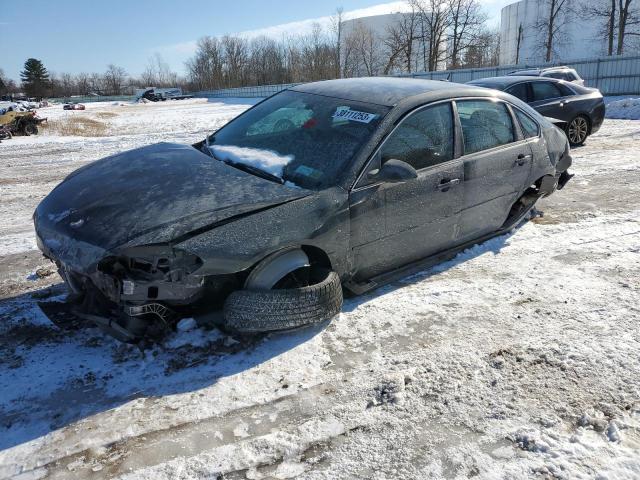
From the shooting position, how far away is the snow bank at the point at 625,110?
51.4 ft

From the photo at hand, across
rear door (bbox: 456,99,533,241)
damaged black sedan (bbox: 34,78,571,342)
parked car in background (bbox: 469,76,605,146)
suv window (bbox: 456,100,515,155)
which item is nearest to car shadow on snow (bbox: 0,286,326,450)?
damaged black sedan (bbox: 34,78,571,342)

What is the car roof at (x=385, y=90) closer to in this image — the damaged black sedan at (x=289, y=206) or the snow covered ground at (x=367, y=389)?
the damaged black sedan at (x=289, y=206)

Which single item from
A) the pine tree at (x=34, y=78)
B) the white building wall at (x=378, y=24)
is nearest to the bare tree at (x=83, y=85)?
the pine tree at (x=34, y=78)

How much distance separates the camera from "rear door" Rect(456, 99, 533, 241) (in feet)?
13.8

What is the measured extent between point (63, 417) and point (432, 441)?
198 centimetres

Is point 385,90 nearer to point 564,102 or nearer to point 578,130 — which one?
point 564,102

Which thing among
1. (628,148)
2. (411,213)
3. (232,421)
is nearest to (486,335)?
(411,213)

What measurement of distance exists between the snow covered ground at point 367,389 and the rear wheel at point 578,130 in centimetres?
672

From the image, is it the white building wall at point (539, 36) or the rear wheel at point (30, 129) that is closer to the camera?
the rear wheel at point (30, 129)

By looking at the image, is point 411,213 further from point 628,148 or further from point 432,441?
point 628,148

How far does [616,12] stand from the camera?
137 feet

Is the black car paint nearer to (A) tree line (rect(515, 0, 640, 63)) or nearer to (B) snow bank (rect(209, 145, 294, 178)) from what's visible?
(B) snow bank (rect(209, 145, 294, 178))

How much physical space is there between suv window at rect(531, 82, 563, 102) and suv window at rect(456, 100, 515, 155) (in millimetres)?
6054

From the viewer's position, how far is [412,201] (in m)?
3.74
